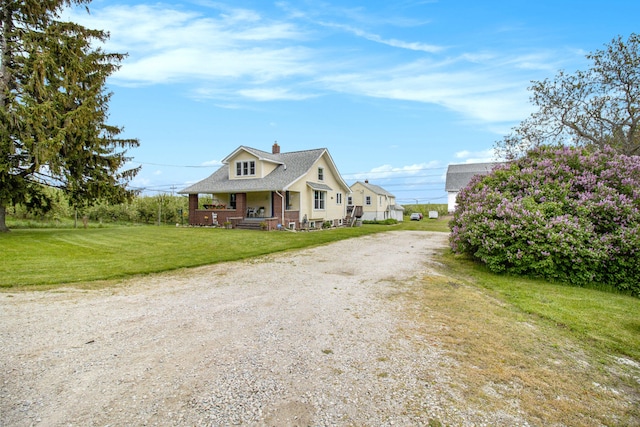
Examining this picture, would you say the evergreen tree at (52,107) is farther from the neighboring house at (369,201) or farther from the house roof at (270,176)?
the neighboring house at (369,201)

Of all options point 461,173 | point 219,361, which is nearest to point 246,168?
point 219,361

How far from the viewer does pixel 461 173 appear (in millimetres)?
44344

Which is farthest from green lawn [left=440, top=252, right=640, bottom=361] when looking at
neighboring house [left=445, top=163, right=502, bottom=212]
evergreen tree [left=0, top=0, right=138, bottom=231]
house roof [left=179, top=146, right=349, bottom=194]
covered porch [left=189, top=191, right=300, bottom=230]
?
neighboring house [left=445, top=163, right=502, bottom=212]

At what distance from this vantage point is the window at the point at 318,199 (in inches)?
920

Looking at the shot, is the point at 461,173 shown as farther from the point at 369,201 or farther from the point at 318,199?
the point at 318,199

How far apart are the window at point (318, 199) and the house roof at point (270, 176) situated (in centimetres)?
216

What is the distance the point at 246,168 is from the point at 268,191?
2818 millimetres

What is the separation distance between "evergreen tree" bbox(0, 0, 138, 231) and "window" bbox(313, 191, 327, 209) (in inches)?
480

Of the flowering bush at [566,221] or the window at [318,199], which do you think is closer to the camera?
the flowering bush at [566,221]

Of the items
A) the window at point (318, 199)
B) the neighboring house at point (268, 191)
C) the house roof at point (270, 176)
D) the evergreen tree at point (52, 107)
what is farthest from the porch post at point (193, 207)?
the window at point (318, 199)

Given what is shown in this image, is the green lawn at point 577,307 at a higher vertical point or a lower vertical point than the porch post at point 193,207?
lower

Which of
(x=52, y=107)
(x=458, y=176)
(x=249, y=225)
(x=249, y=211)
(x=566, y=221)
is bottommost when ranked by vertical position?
(x=249, y=225)

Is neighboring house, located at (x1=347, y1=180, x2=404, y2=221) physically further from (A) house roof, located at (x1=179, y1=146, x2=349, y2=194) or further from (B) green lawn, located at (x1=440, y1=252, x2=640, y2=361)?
(B) green lawn, located at (x1=440, y1=252, x2=640, y2=361)

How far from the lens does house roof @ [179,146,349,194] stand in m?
21.1
